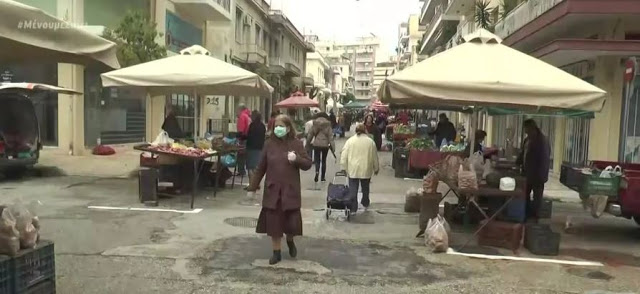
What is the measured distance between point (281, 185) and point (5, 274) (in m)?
2.90

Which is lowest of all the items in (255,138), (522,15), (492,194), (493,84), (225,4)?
(492,194)

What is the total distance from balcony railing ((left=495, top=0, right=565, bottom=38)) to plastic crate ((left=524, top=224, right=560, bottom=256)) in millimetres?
7381

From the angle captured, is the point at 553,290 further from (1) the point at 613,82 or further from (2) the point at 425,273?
(1) the point at 613,82

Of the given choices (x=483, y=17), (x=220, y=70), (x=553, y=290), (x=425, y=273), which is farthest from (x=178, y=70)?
(x=483, y=17)

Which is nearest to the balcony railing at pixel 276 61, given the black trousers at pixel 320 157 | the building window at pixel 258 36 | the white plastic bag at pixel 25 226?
the building window at pixel 258 36

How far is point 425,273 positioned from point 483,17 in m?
16.5

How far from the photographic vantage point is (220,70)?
10.5 metres

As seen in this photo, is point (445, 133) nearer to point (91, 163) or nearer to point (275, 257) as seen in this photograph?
point (91, 163)

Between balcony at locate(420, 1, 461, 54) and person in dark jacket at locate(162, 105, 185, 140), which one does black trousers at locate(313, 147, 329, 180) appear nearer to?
person in dark jacket at locate(162, 105, 185, 140)

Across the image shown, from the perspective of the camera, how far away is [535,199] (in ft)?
29.4

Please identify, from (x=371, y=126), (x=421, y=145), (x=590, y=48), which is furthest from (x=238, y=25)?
(x=590, y=48)

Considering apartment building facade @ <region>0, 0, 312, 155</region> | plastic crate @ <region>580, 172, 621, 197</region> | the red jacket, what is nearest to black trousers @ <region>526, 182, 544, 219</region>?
plastic crate @ <region>580, 172, 621, 197</region>

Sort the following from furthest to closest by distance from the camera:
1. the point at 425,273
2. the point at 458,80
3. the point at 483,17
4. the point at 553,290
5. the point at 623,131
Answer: the point at 483,17, the point at 623,131, the point at 458,80, the point at 425,273, the point at 553,290

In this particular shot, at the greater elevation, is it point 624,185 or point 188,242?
point 624,185
